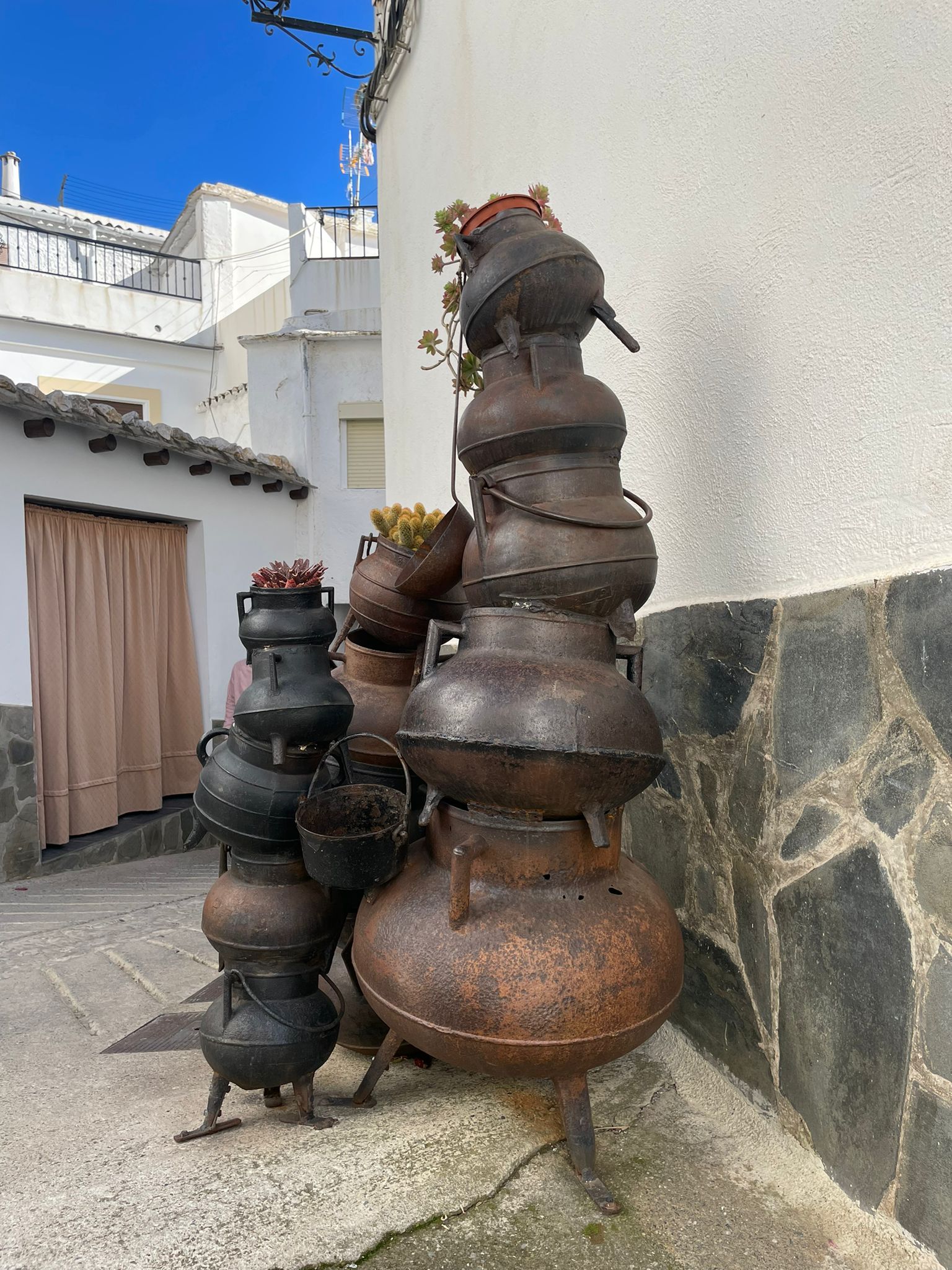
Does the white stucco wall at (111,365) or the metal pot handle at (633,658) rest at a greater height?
the white stucco wall at (111,365)

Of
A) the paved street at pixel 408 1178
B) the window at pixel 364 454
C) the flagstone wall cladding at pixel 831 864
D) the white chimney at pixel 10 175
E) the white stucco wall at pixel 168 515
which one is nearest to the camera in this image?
the flagstone wall cladding at pixel 831 864

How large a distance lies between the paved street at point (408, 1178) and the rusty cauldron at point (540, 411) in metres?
1.87

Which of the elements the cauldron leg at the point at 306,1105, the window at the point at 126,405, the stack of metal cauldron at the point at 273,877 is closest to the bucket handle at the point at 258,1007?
the stack of metal cauldron at the point at 273,877

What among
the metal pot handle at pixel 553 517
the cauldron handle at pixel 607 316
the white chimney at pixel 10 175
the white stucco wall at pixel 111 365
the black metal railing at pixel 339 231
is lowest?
the metal pot handle at pixel 553 517

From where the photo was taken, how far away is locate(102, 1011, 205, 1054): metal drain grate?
3025mm

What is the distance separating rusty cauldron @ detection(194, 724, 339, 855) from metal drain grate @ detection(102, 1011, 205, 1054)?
3.02ft

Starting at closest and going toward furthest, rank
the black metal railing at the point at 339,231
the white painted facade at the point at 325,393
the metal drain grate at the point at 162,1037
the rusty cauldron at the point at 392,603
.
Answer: the metal drain grate at the point at 162,1037 → the rusty cauldron at the point at 392,603 → the white painted facade at the point at 325,393 → the black metal railing at the point at 339,231

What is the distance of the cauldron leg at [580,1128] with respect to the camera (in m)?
2.13

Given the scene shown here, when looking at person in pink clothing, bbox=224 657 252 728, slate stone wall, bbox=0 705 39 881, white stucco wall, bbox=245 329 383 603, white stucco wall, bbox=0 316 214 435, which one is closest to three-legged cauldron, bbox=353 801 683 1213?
slate stone wall, bbox=0 705 39 881

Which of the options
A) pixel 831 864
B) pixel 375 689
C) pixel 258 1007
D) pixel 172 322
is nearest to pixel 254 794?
pixel 258 1007

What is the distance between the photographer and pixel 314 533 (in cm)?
1038

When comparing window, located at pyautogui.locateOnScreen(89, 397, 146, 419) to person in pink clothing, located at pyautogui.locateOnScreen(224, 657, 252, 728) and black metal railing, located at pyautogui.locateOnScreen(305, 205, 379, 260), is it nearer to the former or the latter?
black metal railing, located at pyautogui.locateOnScreen(305, 205, 379, 260)

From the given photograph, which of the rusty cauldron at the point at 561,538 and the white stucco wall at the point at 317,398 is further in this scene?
the white stucco wall at the point at 317,398

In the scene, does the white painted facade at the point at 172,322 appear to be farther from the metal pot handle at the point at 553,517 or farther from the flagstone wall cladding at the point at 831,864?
the flagstone wall cladding at the point at 831,864
